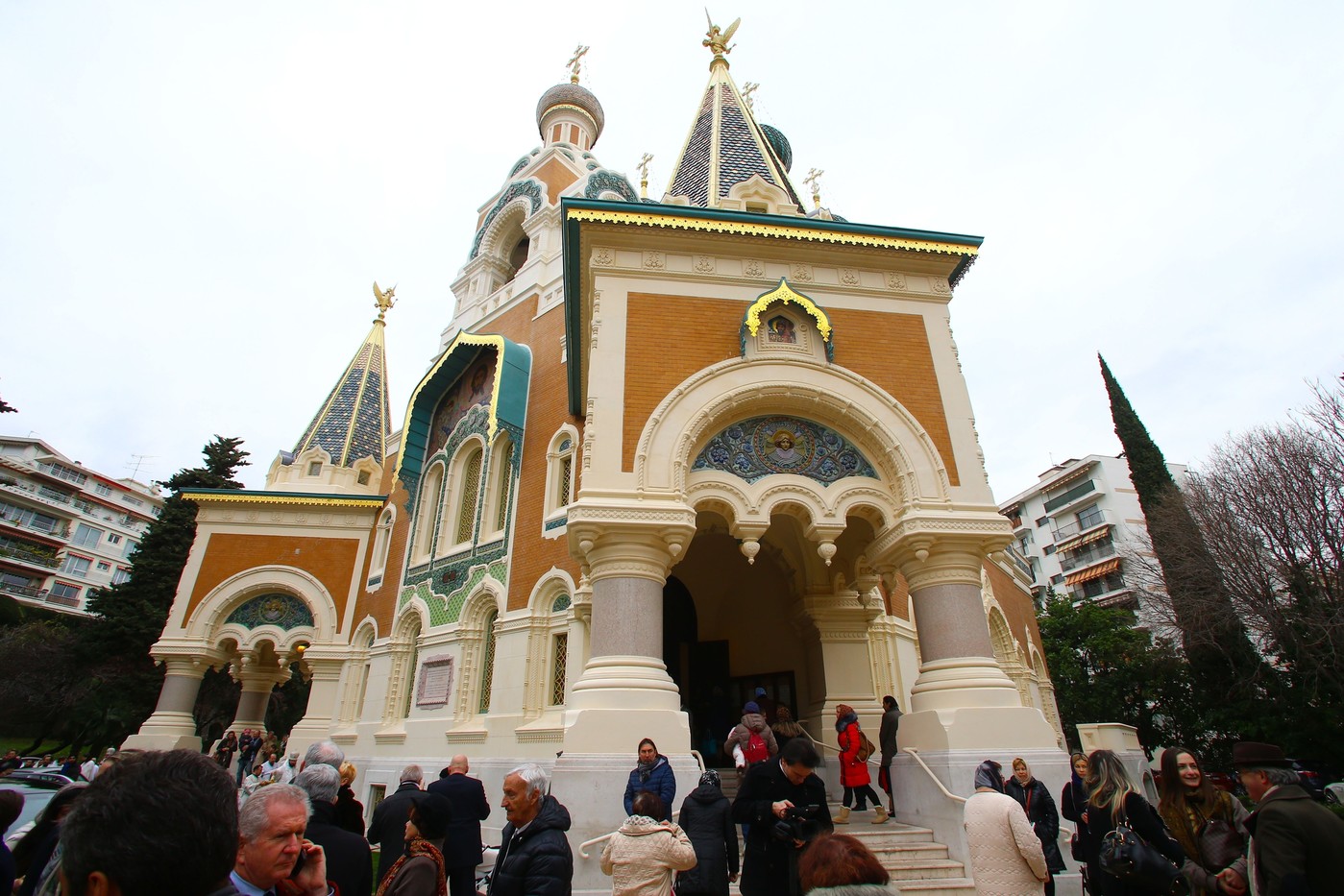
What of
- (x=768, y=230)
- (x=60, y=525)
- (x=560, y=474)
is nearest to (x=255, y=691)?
(x=560, y=474)

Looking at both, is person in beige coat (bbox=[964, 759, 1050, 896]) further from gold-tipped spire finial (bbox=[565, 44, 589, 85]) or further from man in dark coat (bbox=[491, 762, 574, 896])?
gold-tipped spire finial (bbox=[565, 44, 589, 85])

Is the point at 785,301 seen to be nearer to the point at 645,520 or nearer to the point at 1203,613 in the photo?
the point at 645,520

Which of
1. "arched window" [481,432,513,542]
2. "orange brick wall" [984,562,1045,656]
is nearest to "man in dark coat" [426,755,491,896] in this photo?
"arched window" [481,432,513,542]

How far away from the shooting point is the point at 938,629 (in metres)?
7.79

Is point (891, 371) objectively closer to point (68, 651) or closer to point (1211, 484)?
point (1211, 484)

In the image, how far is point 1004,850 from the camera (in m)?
3.56

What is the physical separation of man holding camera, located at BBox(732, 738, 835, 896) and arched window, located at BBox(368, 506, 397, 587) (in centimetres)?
1506

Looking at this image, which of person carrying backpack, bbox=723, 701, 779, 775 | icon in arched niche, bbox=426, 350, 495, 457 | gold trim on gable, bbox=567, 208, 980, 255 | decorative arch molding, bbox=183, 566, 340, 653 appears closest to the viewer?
person carrying backpack, bbox=723, 701, 779, 775

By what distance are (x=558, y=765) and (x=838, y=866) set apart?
16.8 ft

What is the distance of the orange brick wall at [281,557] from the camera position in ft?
58.5

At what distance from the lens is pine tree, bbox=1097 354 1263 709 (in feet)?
60.0

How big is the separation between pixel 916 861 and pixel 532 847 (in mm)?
4561

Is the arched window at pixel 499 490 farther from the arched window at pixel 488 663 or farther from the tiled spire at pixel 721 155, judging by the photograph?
the tiled spire at pixel 721 155

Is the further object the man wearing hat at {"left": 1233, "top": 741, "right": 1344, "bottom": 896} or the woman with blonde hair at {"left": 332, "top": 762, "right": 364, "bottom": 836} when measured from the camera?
the woman with blonde hair at {"left": 332, "top": 762, "right": 364, "bottom": 836}
